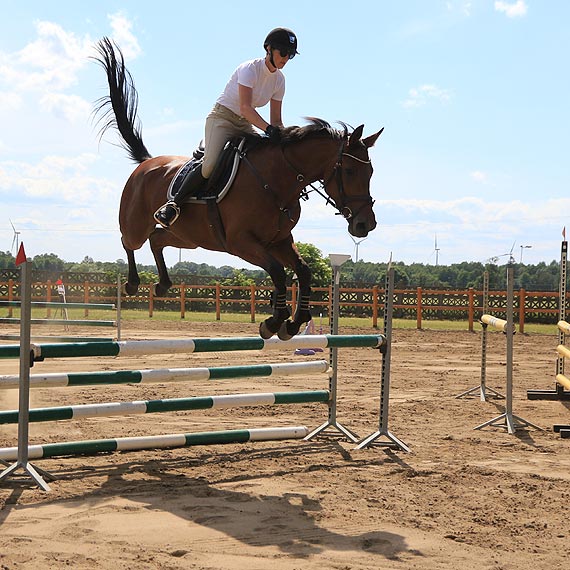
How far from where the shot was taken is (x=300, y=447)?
268 inches

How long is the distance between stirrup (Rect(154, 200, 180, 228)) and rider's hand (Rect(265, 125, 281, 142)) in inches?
35.4

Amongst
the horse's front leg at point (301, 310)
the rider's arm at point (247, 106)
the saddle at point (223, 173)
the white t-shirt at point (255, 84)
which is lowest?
the horse's front leg at point (301, 310)

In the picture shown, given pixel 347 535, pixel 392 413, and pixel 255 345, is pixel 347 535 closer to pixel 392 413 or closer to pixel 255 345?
pixel 255 345

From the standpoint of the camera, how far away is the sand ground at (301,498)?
3920 millimetres

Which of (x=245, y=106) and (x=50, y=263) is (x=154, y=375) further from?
(x=50, y=263)

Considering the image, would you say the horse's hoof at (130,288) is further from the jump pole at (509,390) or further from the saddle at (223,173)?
the jump pole at (509,390)

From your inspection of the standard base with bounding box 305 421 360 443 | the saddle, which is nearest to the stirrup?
the saddle

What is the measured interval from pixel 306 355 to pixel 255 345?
858 cm

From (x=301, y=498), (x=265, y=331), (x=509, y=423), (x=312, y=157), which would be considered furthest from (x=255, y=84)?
(x=509, y=423)

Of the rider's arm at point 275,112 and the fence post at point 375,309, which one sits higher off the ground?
the rider's arm at point 275,112

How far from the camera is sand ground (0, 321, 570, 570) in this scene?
392 cm

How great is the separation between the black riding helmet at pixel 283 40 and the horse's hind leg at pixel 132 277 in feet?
7.27

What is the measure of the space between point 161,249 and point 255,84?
167cm

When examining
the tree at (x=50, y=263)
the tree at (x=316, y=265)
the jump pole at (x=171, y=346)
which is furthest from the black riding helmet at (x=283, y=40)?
the tree at (x=50, y=263)
